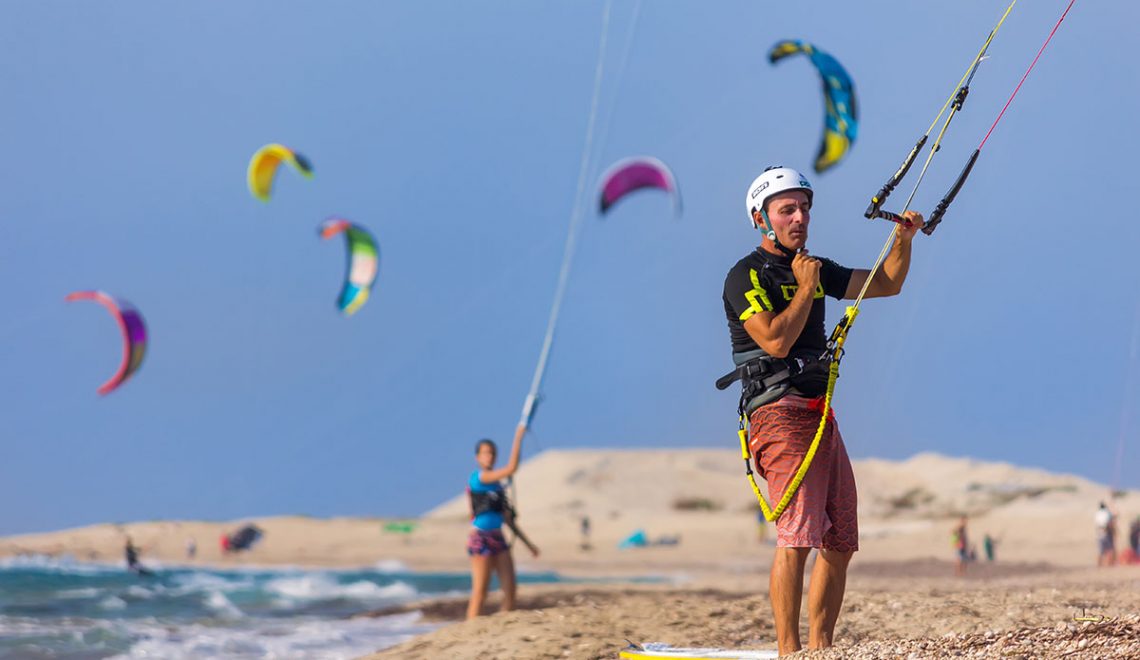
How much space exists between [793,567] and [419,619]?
32.7ft

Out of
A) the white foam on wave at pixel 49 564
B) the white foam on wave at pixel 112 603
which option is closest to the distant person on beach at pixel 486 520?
the white foam on wave at pixel 112 603

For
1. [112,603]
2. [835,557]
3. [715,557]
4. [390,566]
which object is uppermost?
[390,566]

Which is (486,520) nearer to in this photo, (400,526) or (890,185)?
(890,185)

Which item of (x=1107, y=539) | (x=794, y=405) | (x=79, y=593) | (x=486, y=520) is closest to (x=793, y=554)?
(x=794, y=405)

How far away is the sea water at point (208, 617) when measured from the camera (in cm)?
1236

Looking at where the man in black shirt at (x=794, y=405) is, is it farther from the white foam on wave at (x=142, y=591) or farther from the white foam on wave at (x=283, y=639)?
the white foam on wave at (x=142, y=591)

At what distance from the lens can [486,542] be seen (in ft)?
31.8

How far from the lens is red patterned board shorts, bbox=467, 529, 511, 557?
31.7 ft

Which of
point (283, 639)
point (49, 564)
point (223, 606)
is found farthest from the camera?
point (49, 564)

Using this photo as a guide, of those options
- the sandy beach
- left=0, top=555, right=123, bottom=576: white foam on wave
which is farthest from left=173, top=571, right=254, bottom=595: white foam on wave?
left=0, top=555, right=123, bottom=576: white foam on wave

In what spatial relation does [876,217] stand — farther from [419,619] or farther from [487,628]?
[419,619]

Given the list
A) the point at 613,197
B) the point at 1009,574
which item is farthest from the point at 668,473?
the point at 613,197

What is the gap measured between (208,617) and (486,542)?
31.7ft

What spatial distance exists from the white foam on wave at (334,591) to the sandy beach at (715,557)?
10.9 feet
